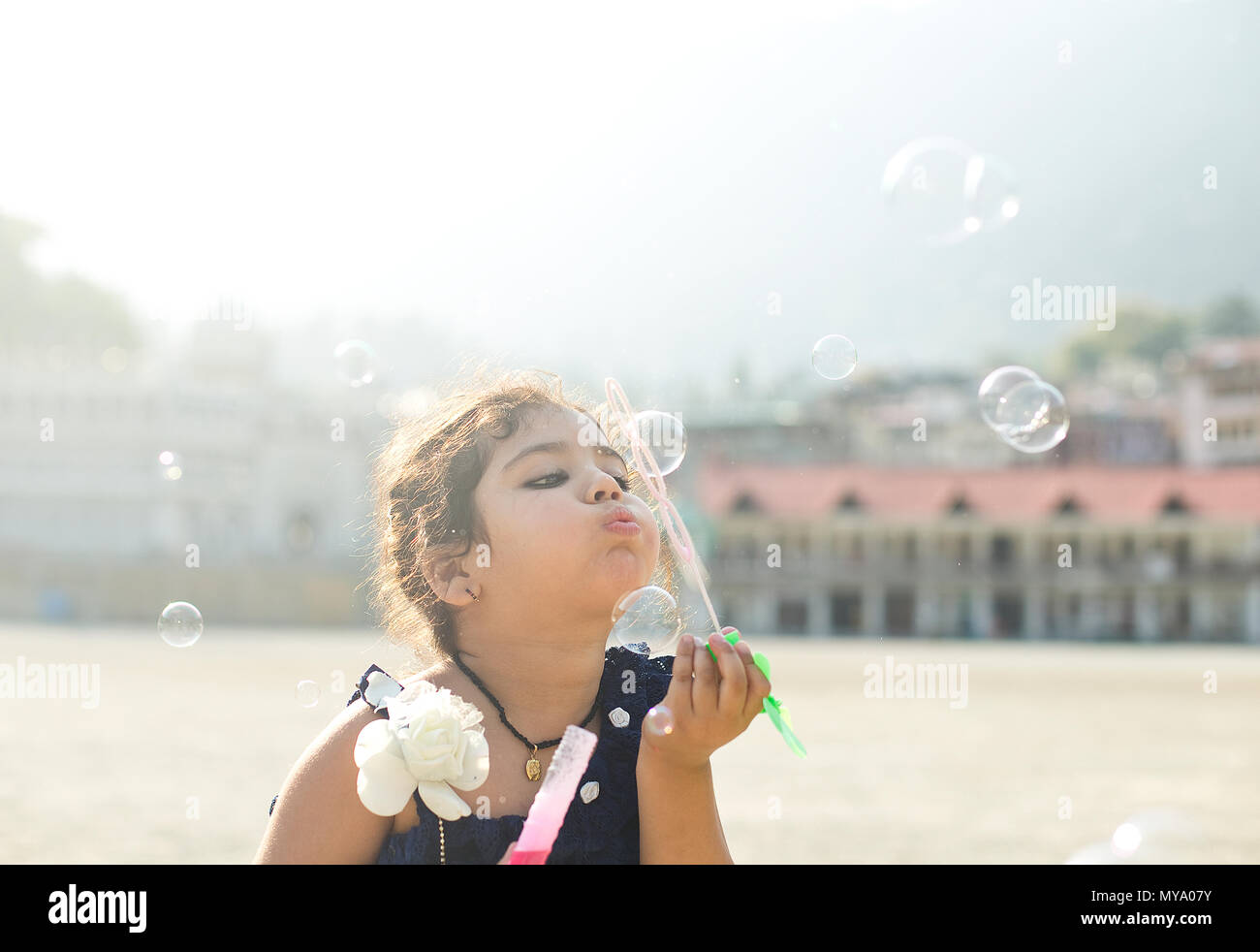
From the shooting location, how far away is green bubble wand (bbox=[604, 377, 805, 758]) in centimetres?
161

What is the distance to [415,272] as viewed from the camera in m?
148

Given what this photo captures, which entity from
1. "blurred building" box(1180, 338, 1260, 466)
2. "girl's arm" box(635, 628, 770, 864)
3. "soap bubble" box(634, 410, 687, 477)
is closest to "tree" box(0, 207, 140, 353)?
"blurred building" box(1180, 338, 1260, 466)

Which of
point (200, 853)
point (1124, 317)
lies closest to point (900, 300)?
point (1124, 317)

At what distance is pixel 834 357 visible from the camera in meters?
3.12

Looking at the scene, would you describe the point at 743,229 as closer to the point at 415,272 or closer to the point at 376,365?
the point at 415,272

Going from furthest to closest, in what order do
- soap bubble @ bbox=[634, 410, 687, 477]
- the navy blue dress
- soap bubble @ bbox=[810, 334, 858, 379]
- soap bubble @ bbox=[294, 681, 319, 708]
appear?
soap bubble @ bbox=[810, 334, 858, 379] → soap bubble @ bbox=[294, 681, 319, 708] → soap bubble @ bbox=[634, 410, 687, 477] → the navy blue dress

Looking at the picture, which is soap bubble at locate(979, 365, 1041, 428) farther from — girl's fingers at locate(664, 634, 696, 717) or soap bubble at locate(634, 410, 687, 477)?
girl's fingers at locate(664, 634, 696, 717)

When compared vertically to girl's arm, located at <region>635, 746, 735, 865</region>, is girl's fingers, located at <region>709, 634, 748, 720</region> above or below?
above

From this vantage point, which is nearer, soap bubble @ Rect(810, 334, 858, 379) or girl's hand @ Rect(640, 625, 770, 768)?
girl's hand @ Rect(640, 625, 770, 768)

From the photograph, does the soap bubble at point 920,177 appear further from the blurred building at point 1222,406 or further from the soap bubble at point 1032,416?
the blurred building at point 1222,406

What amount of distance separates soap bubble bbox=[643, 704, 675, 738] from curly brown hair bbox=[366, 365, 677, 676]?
38 cm

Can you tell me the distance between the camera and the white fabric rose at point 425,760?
5.16 feet

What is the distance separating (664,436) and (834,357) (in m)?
0.77

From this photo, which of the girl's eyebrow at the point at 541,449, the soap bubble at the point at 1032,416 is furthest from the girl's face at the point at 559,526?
the soap bubble at the point at 1032,416
